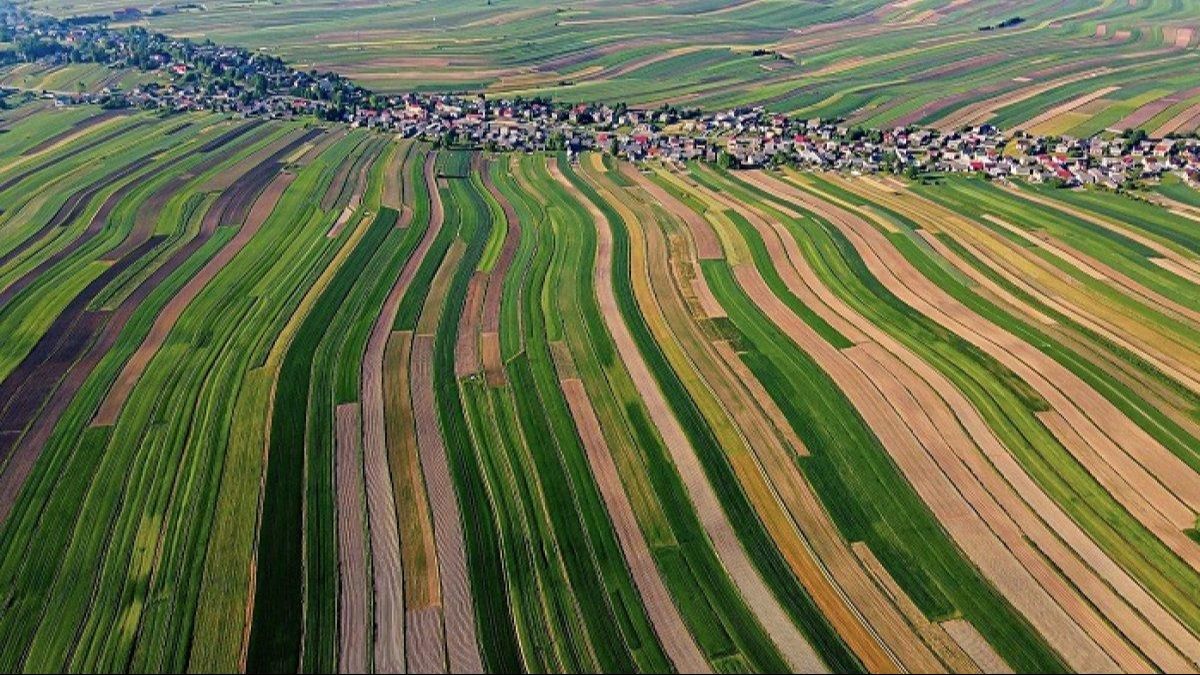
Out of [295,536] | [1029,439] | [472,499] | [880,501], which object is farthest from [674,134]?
[295,536]

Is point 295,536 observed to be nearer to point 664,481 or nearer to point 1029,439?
point 664,481

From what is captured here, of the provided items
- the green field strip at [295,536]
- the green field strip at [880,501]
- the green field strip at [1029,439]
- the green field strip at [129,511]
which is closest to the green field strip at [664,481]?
the green field strip at [880,501]

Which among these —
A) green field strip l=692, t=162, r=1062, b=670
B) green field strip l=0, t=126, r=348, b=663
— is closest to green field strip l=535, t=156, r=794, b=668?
green field strip l=692, t=162, r=1062, b=670

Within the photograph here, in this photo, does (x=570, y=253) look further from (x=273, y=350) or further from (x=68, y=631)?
(x=68, y=631)

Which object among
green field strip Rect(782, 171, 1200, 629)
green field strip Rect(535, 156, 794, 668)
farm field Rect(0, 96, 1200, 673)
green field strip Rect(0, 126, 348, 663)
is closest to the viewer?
green field strip Rect(535, 156, 794, 668)

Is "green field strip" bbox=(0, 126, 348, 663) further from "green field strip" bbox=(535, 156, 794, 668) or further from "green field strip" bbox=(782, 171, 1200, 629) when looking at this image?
"green field strip" bbox=(782, 171, 1200, 629)

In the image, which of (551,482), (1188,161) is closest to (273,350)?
(551,482)

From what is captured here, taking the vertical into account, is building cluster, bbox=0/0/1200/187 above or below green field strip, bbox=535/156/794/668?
below
